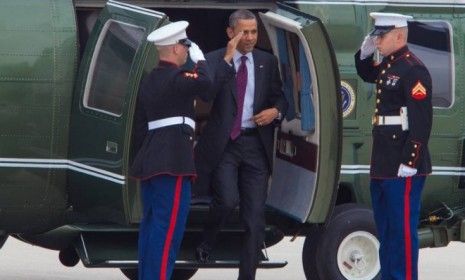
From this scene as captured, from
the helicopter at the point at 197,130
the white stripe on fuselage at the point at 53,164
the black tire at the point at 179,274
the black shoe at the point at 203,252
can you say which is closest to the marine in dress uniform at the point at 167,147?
the helicopter at the point at 197,130

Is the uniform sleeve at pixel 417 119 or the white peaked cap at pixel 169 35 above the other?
the white peaked cap at pixel 169 35

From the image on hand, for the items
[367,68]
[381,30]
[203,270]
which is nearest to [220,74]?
[367,68]

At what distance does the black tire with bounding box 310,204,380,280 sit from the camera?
44.0ft

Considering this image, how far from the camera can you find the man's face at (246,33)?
40.8 ft

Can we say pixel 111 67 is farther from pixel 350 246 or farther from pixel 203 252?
pixel 350 246

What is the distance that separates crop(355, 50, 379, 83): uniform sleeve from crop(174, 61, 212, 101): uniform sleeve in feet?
3.91

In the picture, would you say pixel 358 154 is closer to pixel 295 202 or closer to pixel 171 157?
pixel 295 202

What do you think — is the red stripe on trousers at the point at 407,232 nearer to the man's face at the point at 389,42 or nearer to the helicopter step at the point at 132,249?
the man's face at the point at 389,42

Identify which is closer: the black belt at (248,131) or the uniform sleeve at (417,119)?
the uniform sleeve at (417,119)

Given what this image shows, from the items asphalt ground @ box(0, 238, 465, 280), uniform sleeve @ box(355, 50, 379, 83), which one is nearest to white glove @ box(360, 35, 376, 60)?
uniform sleeve @ box(355, 50, 379, 83)

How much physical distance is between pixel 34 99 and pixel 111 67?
57cm

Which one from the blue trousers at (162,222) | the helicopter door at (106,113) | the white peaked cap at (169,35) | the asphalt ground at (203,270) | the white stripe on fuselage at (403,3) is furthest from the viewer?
the asphalt ground at (203,270)

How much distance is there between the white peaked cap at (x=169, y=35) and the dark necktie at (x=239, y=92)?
986 millimetres

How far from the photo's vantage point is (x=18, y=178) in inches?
499
